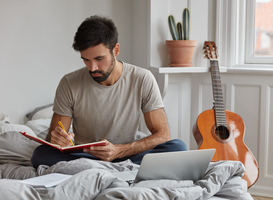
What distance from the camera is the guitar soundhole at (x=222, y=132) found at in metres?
2.19

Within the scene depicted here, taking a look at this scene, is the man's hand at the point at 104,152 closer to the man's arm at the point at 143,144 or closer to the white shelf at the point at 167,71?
the man's arm at the point at 143,144

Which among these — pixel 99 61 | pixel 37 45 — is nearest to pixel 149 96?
pixel 99 61

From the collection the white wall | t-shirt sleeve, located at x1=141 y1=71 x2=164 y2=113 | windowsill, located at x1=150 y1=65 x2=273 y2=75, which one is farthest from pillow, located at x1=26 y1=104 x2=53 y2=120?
t-shirt sleeve, located at x1=141 y1=71 x2=164 y2=113

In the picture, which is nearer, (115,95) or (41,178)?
(41,178)

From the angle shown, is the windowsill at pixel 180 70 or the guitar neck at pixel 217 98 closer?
the guitar neck at pixel 217 98

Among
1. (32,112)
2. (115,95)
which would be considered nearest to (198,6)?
(115,95)

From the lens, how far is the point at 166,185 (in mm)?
1136

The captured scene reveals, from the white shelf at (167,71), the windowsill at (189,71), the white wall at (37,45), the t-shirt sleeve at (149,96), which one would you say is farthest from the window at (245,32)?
the t-shirt sleeve at (149,96)

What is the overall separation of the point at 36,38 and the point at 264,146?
1.83 m

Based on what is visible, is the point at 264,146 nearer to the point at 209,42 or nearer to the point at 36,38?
the point at 209,42

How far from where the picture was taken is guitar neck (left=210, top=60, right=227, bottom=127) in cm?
219

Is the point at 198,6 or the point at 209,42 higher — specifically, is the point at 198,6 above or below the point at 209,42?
above

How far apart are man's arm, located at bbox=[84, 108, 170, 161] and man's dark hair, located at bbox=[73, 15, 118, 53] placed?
1.39 feet

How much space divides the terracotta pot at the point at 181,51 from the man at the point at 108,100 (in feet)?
2.21
